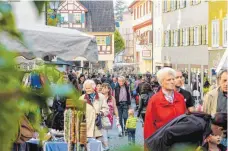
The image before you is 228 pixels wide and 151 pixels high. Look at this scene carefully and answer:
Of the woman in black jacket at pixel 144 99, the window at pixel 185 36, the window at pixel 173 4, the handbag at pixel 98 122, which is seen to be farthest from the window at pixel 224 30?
the handbag at pixel 98 122

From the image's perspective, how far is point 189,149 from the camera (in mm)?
1130

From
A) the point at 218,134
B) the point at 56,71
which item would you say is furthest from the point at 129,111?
the point at 56,71

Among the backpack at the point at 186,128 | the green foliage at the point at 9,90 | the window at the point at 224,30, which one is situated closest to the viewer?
the green foliage at the point at 9,90

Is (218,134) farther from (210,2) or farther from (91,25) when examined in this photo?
(91,25)

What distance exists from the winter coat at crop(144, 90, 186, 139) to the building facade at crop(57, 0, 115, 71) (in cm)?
7068

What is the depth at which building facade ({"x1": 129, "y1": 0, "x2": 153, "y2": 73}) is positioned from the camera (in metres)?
68.0

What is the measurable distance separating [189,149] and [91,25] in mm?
78124

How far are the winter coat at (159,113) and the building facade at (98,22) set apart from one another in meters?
70.7

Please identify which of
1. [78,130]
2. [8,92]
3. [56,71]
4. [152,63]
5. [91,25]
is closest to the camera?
[8,92]

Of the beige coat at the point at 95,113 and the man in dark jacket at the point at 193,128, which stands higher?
the man in dark jacket at the point at 193,128

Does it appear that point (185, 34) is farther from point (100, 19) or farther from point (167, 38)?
point (100, 19)

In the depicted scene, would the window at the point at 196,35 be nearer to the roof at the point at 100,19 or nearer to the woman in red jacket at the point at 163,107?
the roof at the point at 100,19

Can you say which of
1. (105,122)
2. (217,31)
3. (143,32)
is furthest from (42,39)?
(143,32)

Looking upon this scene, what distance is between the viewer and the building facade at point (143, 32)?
68.0m
